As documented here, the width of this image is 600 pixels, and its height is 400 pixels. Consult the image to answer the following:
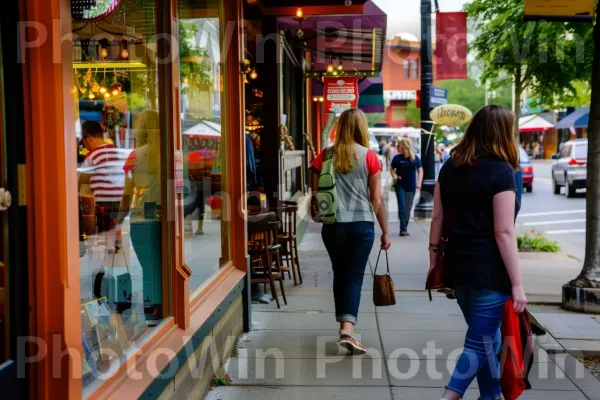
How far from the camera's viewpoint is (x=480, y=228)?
154 inches

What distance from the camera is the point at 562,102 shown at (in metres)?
14.1

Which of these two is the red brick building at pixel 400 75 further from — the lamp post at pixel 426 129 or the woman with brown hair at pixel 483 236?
the woman with brown hair at pixel 483 236

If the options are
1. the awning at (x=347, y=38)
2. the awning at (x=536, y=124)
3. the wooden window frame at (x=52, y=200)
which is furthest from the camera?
the awning at (x=536, y=124)

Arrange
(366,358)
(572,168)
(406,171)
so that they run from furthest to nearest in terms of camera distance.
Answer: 1. (572,168)
2. (406,171)
3. (366,358)

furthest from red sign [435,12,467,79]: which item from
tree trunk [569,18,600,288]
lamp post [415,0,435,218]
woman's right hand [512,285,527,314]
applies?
woman's right hand [512,285,527,314]

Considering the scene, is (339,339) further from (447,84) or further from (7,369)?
(447,84)

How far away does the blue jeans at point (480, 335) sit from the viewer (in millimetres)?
3916

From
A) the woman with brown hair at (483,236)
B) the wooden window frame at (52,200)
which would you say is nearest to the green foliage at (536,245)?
the woman with brown hair at (483,236)

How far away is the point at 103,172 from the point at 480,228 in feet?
7.96

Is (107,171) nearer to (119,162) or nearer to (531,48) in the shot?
(119,162)

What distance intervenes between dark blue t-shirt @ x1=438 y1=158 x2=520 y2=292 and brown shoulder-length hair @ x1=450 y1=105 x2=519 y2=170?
46mm

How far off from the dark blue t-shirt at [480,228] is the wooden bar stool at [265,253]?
3.41 metres

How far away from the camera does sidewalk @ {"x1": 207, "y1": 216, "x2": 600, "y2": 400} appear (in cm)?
485

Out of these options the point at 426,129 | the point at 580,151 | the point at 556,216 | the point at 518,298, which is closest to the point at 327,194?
the point at 518,298
